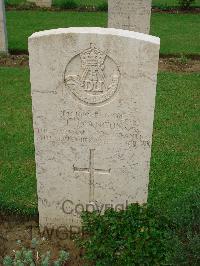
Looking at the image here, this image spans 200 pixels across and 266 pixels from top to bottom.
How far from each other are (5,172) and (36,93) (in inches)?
83.4

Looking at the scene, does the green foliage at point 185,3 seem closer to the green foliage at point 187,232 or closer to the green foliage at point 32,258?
the green foliage at point 187,232

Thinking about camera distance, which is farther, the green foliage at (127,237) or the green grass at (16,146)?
the green grass at (16,146)

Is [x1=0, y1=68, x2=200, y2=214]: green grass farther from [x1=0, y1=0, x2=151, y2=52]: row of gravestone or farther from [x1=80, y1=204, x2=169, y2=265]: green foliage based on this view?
[x1=0, y1=0, x2=151, y2=52]: row of gravestone

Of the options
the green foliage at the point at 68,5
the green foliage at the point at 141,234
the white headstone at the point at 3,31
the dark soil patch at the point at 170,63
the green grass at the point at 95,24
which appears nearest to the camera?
the green foliage at the point at 141,234

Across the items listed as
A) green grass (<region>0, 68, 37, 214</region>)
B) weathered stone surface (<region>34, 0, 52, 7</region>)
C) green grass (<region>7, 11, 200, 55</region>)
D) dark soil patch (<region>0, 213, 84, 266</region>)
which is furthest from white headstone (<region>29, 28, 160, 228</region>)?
weathered stone surface (<region>34, 0, 52, 7</region>)

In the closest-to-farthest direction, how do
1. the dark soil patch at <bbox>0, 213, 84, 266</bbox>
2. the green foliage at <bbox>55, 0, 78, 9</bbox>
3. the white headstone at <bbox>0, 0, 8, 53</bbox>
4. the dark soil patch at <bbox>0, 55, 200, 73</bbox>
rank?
the dark soil patch at <bbox>0, 213, 84, 266</bbox> < the dark soil patch at <bbox>0, 55, 200, 73</bbox> < the white headstone at <bbox>0, 0, 8, 53</bbox> < the green foliage at <bbox>55, 0, 78, 9</bbox>

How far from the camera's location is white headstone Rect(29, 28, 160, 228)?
12.4 feet

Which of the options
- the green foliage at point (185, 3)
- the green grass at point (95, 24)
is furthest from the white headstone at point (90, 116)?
the green foliage at point (185, 3)

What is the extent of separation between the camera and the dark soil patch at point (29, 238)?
4.35 m

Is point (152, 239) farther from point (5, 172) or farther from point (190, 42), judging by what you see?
point (190, 42)

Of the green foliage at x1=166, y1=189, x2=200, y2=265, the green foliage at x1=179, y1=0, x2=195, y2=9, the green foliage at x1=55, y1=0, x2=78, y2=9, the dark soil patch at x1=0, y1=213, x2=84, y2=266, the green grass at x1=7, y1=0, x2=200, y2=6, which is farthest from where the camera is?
the green grass at x1=7, y1=0, x2=200, y2=6

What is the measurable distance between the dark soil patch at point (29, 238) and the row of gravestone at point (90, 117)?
15cm

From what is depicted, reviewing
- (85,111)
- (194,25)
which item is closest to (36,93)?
(85,111)

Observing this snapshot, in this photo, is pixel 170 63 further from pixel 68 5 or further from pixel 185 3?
pixel 68 5
